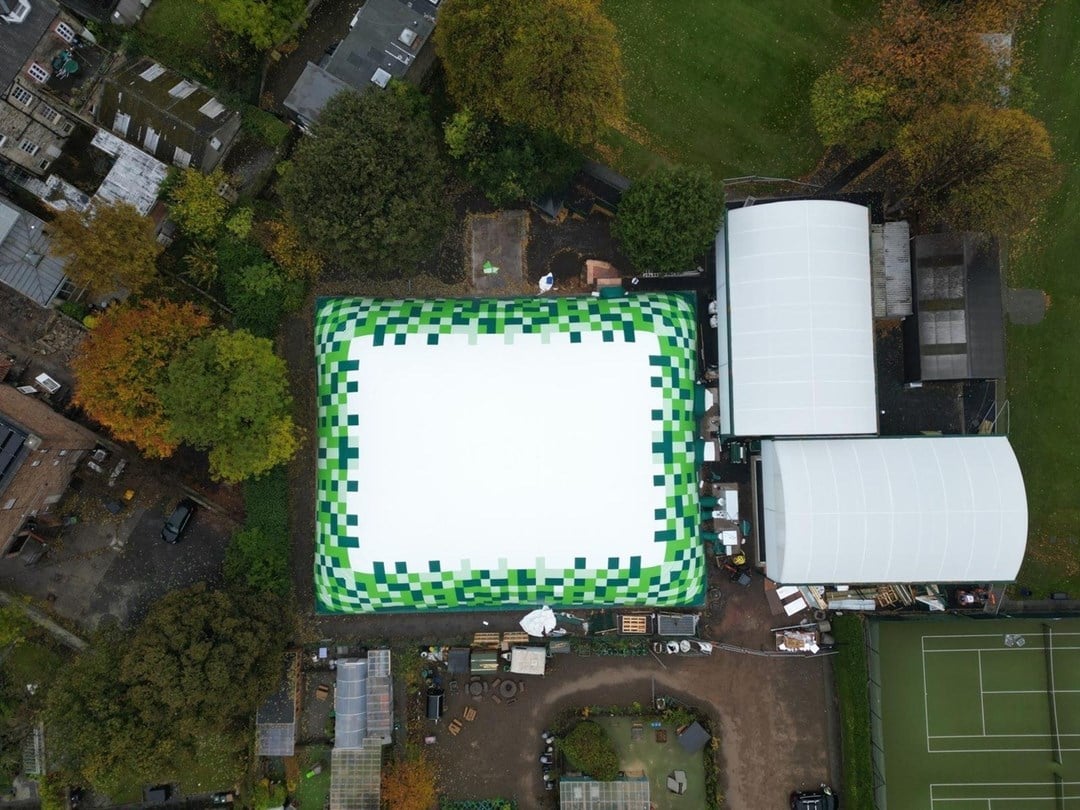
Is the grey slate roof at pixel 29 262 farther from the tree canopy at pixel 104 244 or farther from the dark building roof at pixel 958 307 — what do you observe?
the dark building roof at pixel 958 307

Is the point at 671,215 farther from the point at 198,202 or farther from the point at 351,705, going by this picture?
the point at 351,705

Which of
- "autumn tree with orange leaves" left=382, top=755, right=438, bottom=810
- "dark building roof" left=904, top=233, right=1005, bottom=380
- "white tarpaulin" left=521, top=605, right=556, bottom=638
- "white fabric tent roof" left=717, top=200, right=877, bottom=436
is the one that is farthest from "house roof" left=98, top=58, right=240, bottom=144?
"dark building roof" left=904, top=233, right=1005, bottom=380

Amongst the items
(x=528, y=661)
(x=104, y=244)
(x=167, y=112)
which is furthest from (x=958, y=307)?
(x=104, y=244)

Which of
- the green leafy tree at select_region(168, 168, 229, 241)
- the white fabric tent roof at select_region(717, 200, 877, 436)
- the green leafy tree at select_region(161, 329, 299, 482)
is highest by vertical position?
the green leafy tree at select_region(168, 168, 229, 241)

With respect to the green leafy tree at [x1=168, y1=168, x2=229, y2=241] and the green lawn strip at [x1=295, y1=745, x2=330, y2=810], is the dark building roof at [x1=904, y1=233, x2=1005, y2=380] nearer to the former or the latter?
the green leafy tree at [x1=168, y1=168, x2=229, y2=241]

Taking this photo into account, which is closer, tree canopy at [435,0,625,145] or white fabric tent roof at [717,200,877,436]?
tree canopy at [435,0,625,145]

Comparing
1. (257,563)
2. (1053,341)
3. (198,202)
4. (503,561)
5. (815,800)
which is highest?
(198,202)
